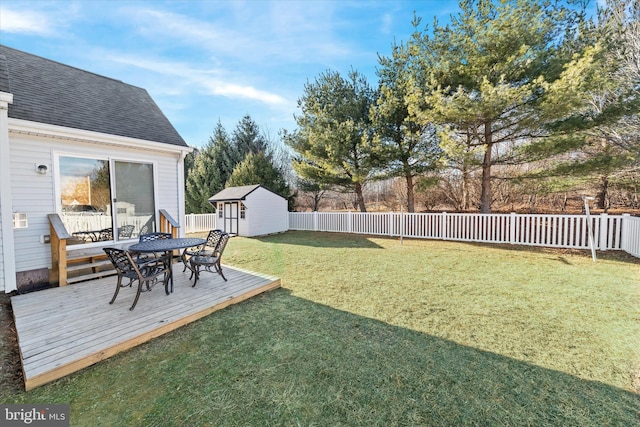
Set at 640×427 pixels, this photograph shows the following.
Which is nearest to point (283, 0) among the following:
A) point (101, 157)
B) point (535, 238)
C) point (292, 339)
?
point (101, 157)

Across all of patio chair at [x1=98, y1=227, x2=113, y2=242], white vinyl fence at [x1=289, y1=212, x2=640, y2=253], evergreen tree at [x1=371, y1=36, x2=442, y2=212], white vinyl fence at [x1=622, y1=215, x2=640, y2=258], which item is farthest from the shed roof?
white vinyl fence at [x1=622, y1=215, x2=640, y2=258]

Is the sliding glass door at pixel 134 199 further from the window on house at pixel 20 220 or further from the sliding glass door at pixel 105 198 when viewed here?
the window on house at pixel 20 220

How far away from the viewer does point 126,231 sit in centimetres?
530

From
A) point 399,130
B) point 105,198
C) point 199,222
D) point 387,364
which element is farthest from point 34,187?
point 399,130

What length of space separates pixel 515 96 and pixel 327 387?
8.66m

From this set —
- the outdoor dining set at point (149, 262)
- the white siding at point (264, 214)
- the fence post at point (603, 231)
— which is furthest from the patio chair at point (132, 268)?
the fence post at point (603, 231)

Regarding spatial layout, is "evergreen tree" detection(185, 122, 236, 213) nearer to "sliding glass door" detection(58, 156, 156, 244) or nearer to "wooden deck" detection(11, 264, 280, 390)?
"sliding glass door" detection(58, 156, 156, 244)

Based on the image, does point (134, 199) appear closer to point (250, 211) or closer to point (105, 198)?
point (105, 198)

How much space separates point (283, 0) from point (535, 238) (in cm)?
978

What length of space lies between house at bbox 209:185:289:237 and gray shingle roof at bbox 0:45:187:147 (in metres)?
5.59

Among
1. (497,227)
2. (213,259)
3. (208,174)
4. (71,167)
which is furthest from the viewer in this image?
(208,174)

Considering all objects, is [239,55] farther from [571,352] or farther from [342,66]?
[571,352]

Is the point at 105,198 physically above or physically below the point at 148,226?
above

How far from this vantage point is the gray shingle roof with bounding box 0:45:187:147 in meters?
4.36
